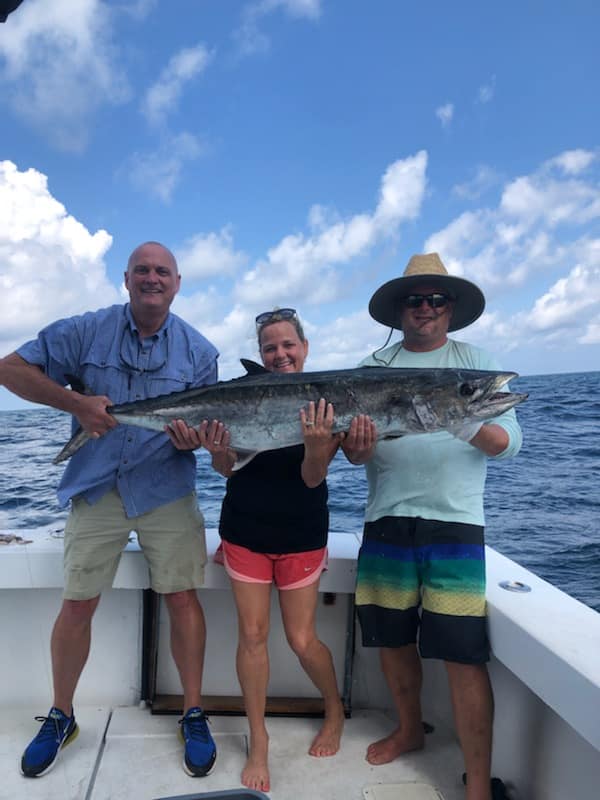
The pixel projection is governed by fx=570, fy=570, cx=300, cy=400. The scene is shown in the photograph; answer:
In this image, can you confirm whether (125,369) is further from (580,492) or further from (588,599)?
(580,492)

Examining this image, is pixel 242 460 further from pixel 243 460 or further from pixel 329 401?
pixel 329 401

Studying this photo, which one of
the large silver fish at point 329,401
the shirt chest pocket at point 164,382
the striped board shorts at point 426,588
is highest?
the shirt chest pocket at point 164,382

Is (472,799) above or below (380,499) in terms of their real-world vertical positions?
below

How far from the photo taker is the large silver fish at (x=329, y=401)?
2.42m

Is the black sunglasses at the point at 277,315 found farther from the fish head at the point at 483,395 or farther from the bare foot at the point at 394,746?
the bare foot at the point at 394,746

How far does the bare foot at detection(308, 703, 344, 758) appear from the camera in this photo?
2754mm

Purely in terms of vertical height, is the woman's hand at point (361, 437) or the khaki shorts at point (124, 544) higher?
the woman's hand at point (361, 437)

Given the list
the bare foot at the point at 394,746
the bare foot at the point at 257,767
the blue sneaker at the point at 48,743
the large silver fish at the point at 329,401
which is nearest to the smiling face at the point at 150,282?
the large silver fish at the point at 329,401

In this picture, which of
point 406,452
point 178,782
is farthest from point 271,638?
point 406,452

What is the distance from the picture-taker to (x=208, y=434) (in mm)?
2732

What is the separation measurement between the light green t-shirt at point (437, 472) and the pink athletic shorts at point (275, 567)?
0.37m

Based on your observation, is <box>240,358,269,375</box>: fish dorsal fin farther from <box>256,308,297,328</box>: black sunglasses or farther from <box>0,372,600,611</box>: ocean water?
<box>0,372,600,611</box>: ocean water

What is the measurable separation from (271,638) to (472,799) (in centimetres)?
132

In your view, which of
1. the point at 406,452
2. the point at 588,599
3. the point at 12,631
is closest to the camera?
the point at 406,452
